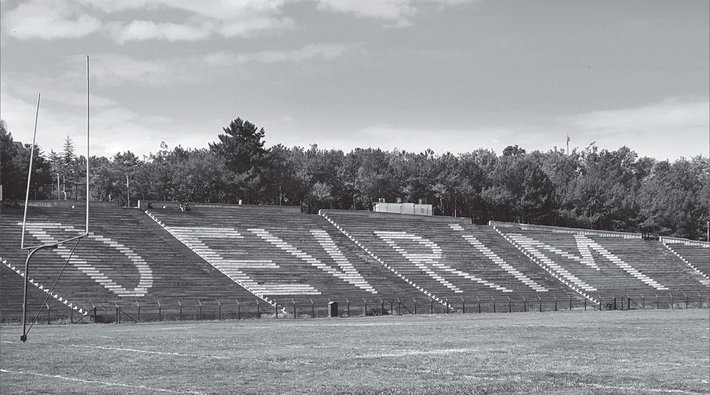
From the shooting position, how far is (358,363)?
19.6 metres

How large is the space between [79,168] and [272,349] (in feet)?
450

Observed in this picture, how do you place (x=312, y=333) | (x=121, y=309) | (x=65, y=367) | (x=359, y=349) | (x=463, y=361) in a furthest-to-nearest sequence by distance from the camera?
1. (x=121, y=309)
2. (x=312, y=333)
3. (x=359, y=349)
4. (x=463, y=361)
5. (x=65, y=367)

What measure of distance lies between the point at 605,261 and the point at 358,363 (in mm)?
60390

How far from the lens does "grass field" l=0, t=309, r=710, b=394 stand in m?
15.4

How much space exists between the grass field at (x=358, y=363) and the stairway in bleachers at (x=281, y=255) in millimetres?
27423

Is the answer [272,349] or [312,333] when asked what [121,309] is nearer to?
[312,333]

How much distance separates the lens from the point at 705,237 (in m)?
115

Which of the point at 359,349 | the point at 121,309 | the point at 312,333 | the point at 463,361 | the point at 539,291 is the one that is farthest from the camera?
the point at 539,291

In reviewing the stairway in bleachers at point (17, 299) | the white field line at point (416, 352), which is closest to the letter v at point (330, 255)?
the stairway in bleachers at point (17, 299)

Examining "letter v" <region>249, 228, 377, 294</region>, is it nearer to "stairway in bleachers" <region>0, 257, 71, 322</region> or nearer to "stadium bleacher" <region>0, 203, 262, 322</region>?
"stadium bleacher" <region>0, 203, 262, 322</region>

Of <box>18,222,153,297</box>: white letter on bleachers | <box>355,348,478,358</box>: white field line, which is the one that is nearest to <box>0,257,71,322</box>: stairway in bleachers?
<box>18,222,153,297</box>: white letter on bleachers

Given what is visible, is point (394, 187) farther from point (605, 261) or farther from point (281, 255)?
point (281, 255)

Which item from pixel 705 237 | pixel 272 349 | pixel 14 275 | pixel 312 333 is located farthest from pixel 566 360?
pixel 705 237

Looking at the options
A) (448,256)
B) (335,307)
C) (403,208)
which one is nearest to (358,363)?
(335,307)
